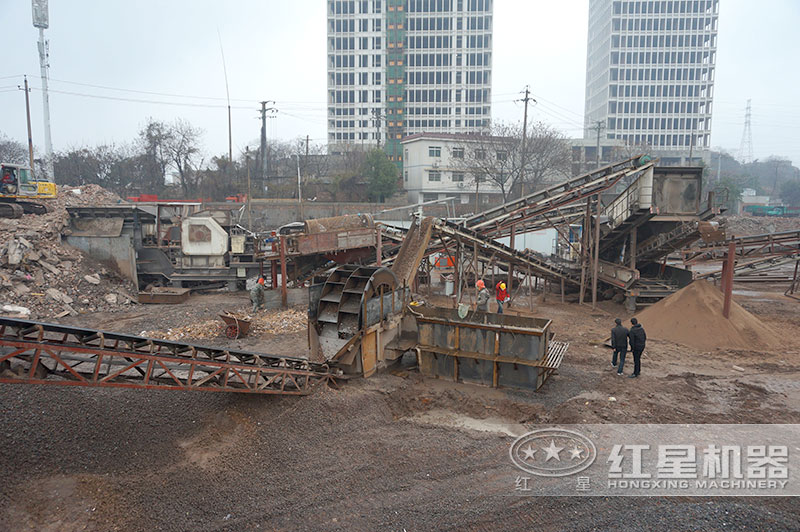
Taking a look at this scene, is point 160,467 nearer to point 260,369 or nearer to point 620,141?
point 260,369

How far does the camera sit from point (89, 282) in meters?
19.9

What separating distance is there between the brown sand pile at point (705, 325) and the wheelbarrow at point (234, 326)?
12135mm

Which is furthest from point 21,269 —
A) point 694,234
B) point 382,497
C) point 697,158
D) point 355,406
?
point 697,158

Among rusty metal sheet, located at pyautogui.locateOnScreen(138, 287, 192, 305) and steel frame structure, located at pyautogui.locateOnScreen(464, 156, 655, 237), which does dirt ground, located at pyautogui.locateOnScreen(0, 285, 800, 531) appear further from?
rusty metal sheet, located at pyautogui.locateOnScreen(138, 287, 192, 305)

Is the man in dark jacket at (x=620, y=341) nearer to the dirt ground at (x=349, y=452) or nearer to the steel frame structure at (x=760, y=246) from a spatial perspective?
the dirt ground at (x=349, y=452)

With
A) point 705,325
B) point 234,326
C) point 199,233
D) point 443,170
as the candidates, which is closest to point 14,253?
point 199,233

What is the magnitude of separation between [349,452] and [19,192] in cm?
2620

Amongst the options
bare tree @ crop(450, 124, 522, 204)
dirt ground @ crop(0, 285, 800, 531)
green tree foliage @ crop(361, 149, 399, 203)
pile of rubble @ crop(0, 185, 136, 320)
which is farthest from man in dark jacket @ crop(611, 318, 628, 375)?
green tree foliage @ crop(361, 149, 399, 203)

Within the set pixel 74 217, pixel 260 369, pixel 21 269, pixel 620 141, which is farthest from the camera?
pixel 620 141

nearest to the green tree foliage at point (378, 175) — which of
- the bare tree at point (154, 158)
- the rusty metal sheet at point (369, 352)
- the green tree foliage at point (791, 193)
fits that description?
the bare tree at point (154, 158)

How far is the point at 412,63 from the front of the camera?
73.6 meters

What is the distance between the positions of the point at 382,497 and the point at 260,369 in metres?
3.37

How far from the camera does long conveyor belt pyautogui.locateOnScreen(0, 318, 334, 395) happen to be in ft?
20.7

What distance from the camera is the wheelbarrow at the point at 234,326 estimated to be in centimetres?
1425
